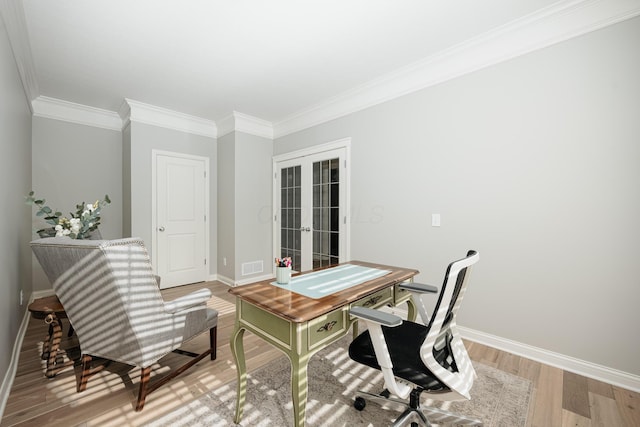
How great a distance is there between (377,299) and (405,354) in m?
0.38

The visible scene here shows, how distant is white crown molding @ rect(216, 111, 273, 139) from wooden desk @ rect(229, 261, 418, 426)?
3.27 m

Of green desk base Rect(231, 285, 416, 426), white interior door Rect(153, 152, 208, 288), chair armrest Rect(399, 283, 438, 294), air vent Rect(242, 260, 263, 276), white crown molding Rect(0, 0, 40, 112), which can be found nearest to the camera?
green desk base Rect(231, 285, 416, 426)

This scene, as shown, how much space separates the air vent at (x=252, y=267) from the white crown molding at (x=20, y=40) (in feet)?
10.9

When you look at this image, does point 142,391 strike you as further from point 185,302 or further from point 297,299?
point 297,299

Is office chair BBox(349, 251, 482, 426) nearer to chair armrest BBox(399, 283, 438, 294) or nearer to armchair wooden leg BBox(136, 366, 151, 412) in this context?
chair armrest BBox(399, 283, 438, 294)

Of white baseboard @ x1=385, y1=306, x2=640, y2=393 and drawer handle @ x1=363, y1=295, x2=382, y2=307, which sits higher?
Answer: drawer handle @ x1=363, y1=295, x2=382, y2=307

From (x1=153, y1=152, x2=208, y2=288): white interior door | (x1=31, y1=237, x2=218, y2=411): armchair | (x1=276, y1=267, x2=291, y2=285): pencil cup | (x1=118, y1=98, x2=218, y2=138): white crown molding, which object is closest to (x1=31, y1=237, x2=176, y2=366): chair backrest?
(x1=31, y1=237, x2=218, y2=411): armchair

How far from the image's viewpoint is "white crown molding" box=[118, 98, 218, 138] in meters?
3.83

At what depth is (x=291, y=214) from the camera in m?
4.43

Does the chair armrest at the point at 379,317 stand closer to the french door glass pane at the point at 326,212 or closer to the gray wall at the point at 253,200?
the french door glass pane at the point at 326,212

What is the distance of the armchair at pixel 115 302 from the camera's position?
150cm

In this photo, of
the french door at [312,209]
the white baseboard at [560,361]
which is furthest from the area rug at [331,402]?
the french door at [312,209]

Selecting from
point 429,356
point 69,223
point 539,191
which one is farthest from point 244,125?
point 429,356

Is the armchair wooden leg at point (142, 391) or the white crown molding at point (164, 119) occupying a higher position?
the white crown molding at point (164, 119)
